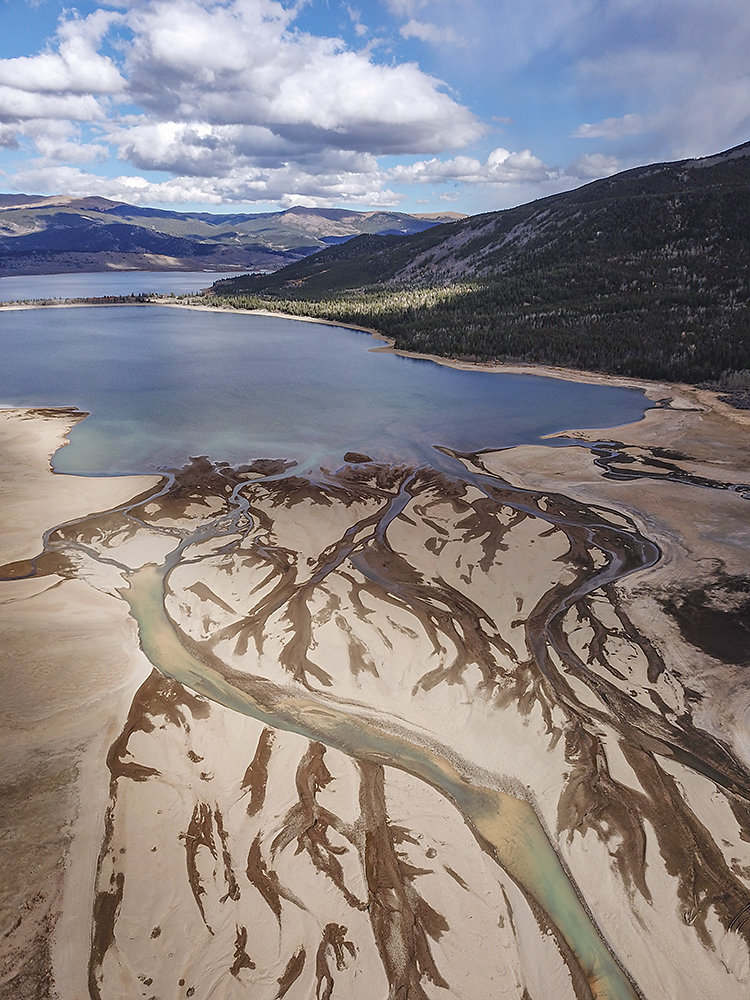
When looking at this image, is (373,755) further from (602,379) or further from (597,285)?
(597,285)

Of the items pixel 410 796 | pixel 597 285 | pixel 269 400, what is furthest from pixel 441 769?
pixel 597 285

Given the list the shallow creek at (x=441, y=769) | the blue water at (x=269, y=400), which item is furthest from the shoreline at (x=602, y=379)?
the shallow creek at (x=441, y=769)

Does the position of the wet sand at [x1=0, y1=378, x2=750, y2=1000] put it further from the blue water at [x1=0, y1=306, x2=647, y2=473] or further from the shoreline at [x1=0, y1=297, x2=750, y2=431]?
the shoreline at [x1=0, y1=297, x2=750, y2=431]

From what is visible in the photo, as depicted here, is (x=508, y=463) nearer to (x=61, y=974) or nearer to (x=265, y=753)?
(x=265, y=753)

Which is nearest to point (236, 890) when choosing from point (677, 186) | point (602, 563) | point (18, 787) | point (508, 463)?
point (18, 787)

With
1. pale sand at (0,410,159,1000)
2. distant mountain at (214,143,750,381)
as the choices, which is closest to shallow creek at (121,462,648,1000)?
pale sand at (0,410,159,1000)

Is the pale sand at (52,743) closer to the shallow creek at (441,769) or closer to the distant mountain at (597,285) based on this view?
the shallow creek at (441,769)

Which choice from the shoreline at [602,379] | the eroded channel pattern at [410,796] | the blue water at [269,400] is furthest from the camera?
the shoreline at [602,379]
